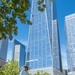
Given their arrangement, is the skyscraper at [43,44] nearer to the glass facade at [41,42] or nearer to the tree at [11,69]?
the glass facade at [41,42]

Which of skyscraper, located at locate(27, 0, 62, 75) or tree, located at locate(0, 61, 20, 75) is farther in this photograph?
skyscraper, located at locate(27, 0, 62, 75)

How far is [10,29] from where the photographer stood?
7.73 m

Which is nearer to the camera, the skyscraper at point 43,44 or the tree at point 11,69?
the tree at point 11,69

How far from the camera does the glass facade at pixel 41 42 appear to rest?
160m

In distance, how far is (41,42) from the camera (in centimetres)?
17575

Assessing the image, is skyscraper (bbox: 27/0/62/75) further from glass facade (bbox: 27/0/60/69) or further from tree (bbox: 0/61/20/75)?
tree (bbox: 0/61/20/75)

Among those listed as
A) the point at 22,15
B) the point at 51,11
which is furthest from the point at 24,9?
the point at 51,11

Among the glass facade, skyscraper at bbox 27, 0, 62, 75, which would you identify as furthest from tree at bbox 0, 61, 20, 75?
the glass facade

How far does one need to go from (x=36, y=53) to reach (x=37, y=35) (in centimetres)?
1680

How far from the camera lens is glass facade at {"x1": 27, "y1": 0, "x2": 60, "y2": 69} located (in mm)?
160250

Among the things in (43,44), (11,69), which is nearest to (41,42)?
(43,44)

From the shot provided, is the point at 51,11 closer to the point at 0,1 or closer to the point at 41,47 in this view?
the point at 41,47

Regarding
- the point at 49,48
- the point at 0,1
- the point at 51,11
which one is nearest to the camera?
the point at 0,1

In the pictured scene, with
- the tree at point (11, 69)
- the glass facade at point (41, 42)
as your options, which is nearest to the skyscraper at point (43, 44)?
the glass facade at point (41, 42)
